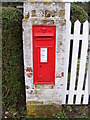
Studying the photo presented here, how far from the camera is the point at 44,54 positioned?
277 centimetres

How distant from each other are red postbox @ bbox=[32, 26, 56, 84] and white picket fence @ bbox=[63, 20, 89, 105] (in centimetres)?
33

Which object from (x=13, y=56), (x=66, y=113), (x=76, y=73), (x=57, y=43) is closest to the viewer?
(x=57, y=43)

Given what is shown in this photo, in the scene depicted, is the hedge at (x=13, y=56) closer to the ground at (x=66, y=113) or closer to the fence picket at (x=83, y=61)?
the ground at (x=66, y=113)

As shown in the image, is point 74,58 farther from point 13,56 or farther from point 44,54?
point 13,56

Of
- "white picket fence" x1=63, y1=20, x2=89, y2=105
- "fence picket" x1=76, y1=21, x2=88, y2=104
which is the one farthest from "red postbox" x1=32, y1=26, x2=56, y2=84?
"fence picket" x1=76, y1=21, x2=88, y2=104

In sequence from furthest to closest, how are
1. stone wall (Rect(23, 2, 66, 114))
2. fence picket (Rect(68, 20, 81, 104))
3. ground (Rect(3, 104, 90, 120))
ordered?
ground (Rect(3, 104, 90, 120)) < fence picket (Rect(68, 20, 81, 104)) < stone wall (Rect(23, 2, 66, 114))

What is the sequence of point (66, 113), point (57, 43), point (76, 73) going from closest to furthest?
1. point (57, 43)
2. point (66, 113)
3. point (76, 73)

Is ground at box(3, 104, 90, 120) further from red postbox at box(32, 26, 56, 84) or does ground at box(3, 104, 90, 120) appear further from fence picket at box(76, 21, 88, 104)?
red postbox at box(32, 26, 56, 84)

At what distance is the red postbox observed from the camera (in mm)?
2666

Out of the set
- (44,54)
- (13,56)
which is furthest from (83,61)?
(13,56)

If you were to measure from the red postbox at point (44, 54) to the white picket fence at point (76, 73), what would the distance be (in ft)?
1.08

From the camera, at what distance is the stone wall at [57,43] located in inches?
104

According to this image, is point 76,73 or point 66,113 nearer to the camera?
point 66,113

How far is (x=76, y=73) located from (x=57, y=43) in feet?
3.15
